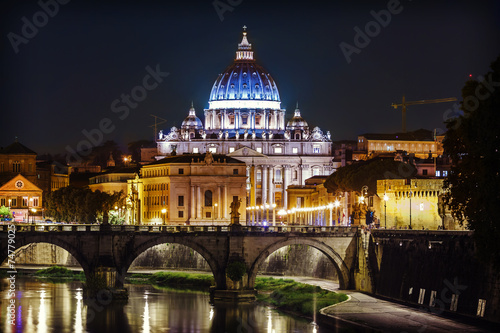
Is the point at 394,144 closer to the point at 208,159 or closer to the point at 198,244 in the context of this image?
the point at 208,159

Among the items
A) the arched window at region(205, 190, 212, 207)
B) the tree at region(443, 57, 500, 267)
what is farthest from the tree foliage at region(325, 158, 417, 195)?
the tree at region(443, 57, 500, 267)

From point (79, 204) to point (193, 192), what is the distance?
630 inches

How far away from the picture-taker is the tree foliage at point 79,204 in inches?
5177

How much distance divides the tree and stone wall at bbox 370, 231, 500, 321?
4.08 m

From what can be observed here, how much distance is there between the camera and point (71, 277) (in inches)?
3814

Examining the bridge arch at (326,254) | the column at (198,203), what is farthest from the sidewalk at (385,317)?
the column at (198,203)

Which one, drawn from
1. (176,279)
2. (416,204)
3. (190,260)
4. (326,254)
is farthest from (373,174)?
(326,254)

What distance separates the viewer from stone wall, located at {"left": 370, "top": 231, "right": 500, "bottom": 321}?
61688 mm

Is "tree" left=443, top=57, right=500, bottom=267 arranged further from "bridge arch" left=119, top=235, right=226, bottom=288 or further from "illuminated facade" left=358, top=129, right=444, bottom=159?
"illuminated facade" left=358, top=129, right=444, bottom=159

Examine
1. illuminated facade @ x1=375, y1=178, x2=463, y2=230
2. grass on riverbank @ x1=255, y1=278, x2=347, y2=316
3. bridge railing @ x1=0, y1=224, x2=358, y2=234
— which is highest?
illuminated facade @ x1=375, y1=178, x2=463, y2=230

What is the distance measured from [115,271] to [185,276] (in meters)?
15.9

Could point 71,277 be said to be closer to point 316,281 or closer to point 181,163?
point 316,281

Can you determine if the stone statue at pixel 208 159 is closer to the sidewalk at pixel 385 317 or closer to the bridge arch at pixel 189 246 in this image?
the bridge arch at pixel 189 246

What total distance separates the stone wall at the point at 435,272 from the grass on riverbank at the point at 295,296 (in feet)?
10.7
